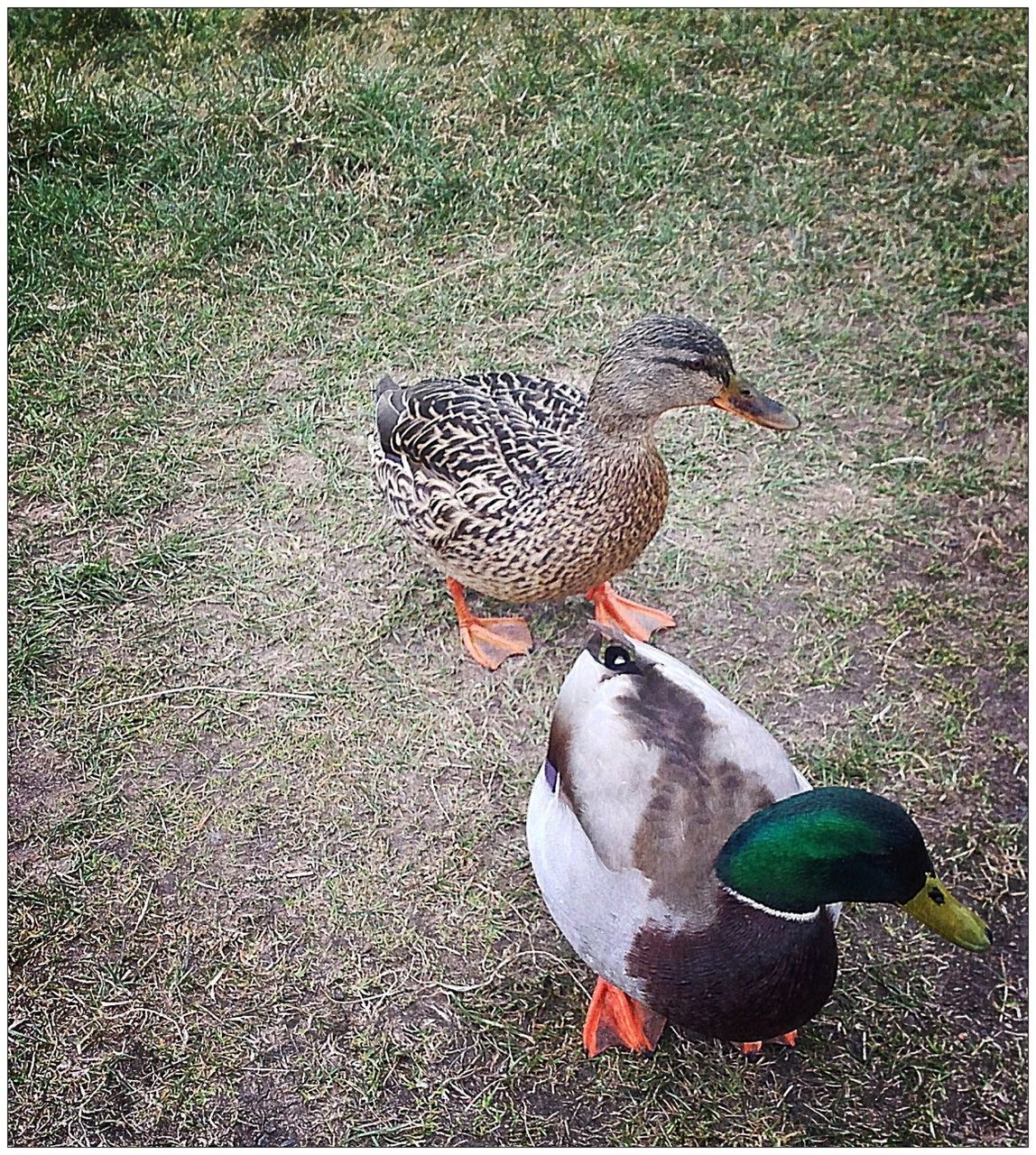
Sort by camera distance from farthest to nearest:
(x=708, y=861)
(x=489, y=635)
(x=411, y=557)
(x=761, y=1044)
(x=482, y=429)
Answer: (x=411, y=557) < (x=489, y=635) < (x=482, y=429) < (x=761, y=1044) < (x=708, y=861)

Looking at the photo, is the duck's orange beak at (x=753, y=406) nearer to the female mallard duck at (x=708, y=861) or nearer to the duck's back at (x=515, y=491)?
the duck's back at (x=515, y=491)

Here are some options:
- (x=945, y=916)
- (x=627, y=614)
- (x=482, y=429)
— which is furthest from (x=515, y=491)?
(x=945, y=916)

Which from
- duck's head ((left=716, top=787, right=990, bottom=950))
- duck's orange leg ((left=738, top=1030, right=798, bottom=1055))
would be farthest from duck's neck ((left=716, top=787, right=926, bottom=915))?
duck's orange leg ((left=738, top=1030, right=798, bottom=1055))

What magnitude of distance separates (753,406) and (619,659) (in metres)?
0.77

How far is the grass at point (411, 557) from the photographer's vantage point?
277cm

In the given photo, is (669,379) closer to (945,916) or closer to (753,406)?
(753,406)

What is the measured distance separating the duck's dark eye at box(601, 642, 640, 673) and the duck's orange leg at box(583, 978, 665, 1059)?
72 cm

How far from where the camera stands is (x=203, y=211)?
4.47m

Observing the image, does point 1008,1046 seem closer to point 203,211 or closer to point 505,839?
point 505,839

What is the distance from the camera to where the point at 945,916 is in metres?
2.29

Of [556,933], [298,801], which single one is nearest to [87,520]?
[298,801]

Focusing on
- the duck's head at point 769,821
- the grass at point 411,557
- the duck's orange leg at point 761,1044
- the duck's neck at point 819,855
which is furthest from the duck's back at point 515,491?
the duck's orange leg at point 761,1044

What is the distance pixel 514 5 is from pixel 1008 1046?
4038 millimetres

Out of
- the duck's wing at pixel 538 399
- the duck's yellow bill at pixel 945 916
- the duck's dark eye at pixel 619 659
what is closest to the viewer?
the duck's yellow bill at pixel 945 916
